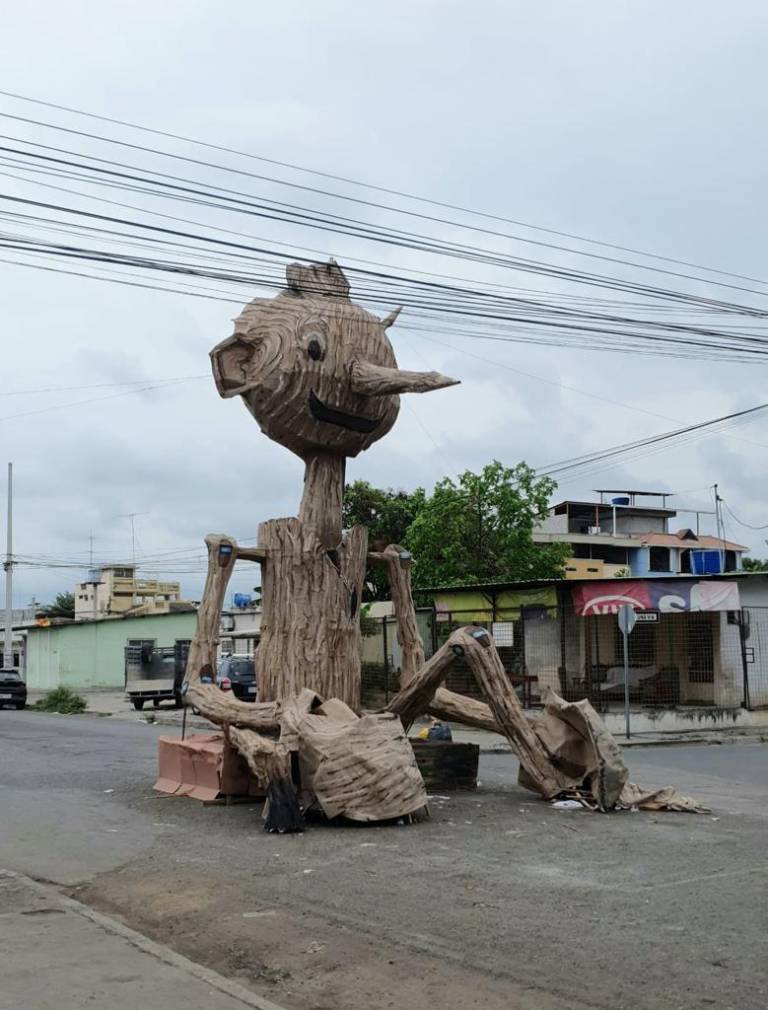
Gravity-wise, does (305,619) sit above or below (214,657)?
above

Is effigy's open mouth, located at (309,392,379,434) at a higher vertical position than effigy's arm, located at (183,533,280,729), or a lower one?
higher

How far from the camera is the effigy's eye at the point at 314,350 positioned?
10.4 m

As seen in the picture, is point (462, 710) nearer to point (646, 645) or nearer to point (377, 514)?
point (646, 645)

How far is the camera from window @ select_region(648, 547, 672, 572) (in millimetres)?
53125

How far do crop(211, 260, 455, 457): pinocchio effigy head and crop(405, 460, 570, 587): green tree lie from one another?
70.0 ft

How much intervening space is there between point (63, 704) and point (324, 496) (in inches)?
943

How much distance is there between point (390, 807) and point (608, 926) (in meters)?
3.37

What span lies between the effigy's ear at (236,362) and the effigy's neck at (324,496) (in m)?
1.01

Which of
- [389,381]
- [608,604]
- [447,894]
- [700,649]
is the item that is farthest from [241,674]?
[447,894]

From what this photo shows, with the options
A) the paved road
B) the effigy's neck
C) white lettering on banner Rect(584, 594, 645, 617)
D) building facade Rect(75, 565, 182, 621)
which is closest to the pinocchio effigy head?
the effigy's neck

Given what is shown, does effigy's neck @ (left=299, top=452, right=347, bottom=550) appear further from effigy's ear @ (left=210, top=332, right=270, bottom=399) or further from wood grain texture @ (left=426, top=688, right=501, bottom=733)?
wood grain texture @ (left=426, top=688, right=501, bottom=733)

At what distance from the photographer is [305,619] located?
34.8 ft

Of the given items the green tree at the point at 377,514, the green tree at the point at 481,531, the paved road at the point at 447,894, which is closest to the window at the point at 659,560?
the green tree at the point at 377,514

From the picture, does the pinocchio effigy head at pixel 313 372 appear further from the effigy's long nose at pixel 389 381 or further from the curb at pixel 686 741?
the curb at pixel 686 741
